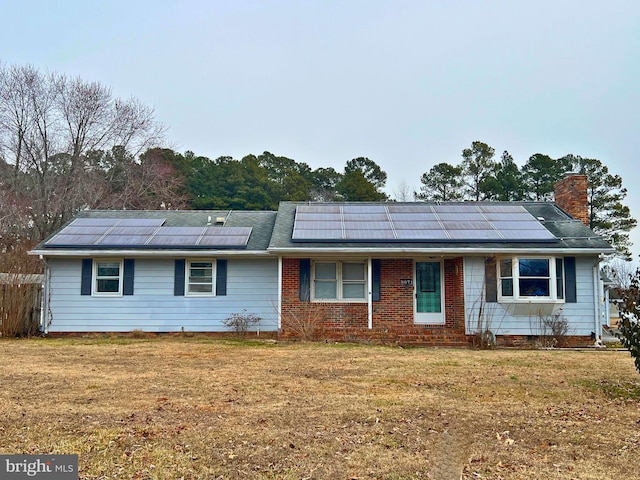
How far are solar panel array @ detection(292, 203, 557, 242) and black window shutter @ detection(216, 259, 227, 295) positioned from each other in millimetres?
2216

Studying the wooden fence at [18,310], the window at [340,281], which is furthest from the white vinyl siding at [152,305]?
the window at [340,281]

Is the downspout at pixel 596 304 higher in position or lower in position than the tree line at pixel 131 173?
lower

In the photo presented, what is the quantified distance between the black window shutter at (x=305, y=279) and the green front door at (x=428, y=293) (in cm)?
300

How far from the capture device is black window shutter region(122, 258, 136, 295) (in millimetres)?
13828

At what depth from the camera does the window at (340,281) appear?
13852 mm

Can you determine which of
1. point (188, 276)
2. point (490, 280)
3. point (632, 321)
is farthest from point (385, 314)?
point (632, 321)

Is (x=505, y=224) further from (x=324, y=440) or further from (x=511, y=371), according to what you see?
(x=324, y=440)

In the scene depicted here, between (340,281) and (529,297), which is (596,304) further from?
(340,281)

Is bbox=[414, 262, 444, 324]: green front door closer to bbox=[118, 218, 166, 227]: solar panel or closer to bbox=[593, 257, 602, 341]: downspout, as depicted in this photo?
bbox=[593, 257, 602, 341]: downspout

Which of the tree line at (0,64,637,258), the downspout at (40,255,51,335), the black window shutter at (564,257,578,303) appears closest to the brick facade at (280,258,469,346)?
the black window shutter at (564,257,578,303)

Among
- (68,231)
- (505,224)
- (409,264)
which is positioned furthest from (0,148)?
(505,224)

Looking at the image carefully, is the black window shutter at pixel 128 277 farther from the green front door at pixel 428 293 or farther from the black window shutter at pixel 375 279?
the green front door at pixel 428 293

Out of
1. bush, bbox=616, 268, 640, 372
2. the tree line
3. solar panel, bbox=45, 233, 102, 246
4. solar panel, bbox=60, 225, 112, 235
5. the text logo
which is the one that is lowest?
the text logo

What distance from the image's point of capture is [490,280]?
1310 centimetres
